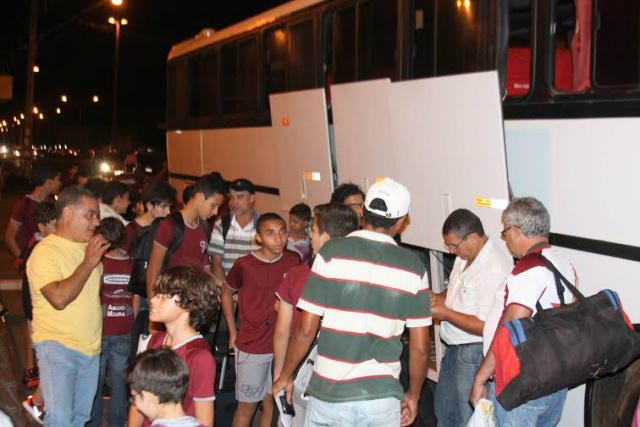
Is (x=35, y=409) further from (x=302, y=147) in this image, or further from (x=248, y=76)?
(x=248, y=76)

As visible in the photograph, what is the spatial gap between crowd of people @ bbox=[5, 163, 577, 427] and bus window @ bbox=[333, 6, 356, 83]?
6.40ft

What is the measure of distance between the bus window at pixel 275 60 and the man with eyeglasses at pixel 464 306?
5463 millimetres

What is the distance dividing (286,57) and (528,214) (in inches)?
245

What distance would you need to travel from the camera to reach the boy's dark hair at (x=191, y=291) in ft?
12.4

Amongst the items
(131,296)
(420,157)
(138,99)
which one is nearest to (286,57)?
(420,157)

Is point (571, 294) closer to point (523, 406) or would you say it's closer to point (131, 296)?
point (523, 406)

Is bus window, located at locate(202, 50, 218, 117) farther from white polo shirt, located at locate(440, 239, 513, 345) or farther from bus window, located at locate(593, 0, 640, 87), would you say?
bus window, located at locate(593, 0, 640, 87)

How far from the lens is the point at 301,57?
9688mm

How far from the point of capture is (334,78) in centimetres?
888

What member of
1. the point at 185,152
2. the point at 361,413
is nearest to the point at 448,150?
the point at 361,413

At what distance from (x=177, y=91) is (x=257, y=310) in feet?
33.0

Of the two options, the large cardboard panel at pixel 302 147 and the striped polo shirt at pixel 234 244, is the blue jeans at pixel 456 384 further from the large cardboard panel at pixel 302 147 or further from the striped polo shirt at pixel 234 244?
the large cardboard panel at pixel 302 147

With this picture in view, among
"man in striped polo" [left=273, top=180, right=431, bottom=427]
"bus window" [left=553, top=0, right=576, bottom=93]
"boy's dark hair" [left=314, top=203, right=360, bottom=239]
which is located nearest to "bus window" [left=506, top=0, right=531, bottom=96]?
"bus window" [left=553, top=0, right=576, bottom=93]

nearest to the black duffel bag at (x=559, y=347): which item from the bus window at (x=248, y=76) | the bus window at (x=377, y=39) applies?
the bus window at (x=377, y=39)
